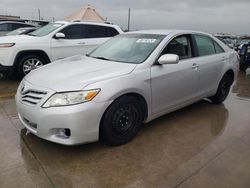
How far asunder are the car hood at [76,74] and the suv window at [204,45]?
5.28 ft

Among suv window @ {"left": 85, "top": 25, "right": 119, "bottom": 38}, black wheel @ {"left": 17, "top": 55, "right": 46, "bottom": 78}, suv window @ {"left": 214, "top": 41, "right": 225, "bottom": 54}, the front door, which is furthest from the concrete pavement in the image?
suv window @ {"left": 85, "top": 25, "right": 119, "bottom": 38}

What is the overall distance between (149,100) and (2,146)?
1.98 meters

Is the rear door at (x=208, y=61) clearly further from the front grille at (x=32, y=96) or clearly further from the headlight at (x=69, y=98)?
the front grille at (x=32, y=96)

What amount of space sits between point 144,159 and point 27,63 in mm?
4750

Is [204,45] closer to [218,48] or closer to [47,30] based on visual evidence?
[218,48]

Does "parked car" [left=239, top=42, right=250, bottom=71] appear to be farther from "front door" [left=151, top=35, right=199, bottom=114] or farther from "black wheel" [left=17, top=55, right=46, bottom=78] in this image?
"black wheel" [left=17, top=55, right=46, bottom=78]

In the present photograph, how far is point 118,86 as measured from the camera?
316 centimetres

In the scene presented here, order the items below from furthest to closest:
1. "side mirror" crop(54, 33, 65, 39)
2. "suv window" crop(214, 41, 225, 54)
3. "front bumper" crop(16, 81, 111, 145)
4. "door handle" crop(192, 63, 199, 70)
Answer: "side mirror" crop(54, 33, 65, 39) < "suv window" crop(214, 41, 225, 54) < "door handle" crop(192, 63, 199, 70) < "front bumper" crop(16, 81, 111, 145)

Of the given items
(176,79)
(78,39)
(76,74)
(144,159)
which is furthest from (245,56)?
(76,74)

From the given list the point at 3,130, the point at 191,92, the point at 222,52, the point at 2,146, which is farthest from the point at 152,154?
the point at 222,52

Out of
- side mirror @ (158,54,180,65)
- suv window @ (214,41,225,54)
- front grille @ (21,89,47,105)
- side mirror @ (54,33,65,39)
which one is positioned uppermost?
side mirror @ (54,33,65,39)

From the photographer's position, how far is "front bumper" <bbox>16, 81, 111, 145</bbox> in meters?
2.88

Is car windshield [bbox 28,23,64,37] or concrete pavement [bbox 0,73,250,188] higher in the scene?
car windshield [bbox 28,23,64,37]

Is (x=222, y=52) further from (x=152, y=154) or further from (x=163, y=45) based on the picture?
(x=152, y=154)
